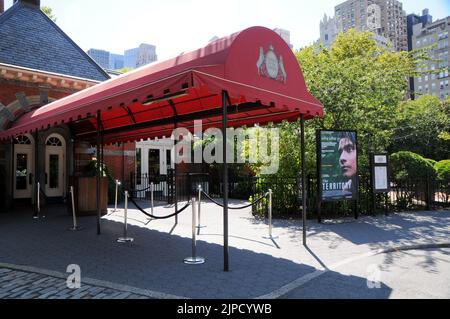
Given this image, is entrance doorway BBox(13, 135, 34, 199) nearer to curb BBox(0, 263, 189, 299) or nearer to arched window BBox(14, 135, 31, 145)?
arched window BBox(14, 135, 31, 145)

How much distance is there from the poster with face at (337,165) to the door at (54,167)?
11502 millimetres

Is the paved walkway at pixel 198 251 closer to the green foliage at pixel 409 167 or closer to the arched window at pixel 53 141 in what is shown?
the green foliage at pixel 409 167

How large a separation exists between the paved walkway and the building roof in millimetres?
6888

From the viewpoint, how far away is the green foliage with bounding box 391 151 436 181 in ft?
43.0

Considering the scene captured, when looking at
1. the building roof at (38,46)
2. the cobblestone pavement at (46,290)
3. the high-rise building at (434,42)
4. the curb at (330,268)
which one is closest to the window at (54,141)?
the building roof at (38,46)

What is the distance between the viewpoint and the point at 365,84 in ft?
37.9

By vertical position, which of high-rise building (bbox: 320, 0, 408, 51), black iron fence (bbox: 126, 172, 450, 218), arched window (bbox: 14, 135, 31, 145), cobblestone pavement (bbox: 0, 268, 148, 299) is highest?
high-rise building (bbox: 320, 0, 408, 51)

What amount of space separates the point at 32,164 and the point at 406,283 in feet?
47.7

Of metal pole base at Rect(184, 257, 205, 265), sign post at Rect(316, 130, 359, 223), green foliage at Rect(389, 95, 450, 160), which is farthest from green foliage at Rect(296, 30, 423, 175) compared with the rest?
green foliage at Rect(389, 95, 450, 160)

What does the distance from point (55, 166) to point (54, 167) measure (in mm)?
59

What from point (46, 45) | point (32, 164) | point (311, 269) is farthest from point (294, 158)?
point (46, 45)

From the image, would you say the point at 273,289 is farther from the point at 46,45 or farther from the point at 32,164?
the point at 46,45

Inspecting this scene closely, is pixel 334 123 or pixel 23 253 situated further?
pixel 334 123

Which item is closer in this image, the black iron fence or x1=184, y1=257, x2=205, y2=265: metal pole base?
x1=184, y1=257, x2=205, y2=265: metal pole base
